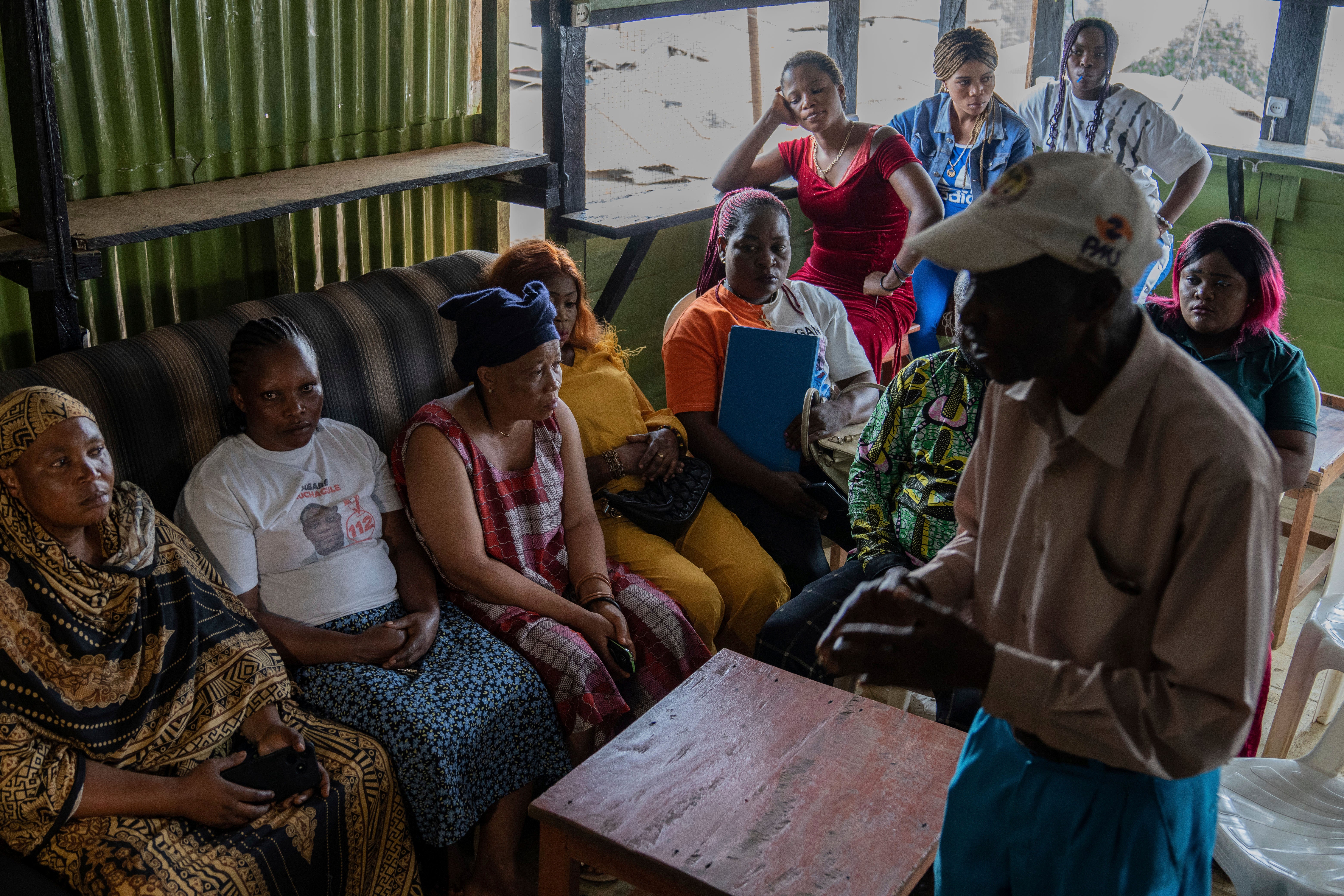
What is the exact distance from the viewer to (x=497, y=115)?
3.70m

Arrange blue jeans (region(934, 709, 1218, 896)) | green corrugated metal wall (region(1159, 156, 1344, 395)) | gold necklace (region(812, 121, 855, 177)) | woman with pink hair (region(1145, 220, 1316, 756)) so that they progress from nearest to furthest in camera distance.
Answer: blue jeans (region(934, 709, 1218, 896)) → woman with pink hair (region(1145, 220, 1316, 756)) → gold necklace (region(812, 121, 855, 177)) → green corrugated metal wall (region(1159, 156, 1344, 395))

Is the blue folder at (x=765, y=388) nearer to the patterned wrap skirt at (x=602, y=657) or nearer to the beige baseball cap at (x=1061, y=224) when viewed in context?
the patterned wrap skirt at (x=602, y=657)

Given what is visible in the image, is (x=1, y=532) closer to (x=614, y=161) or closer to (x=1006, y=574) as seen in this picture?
(x=1006, y=574)

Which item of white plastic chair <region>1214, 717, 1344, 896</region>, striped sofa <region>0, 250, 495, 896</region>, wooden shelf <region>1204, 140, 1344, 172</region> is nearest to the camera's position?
white plastic chair <region>1214, 717, 1344, 896</region>

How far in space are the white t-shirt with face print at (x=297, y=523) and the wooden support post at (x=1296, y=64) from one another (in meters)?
4.99

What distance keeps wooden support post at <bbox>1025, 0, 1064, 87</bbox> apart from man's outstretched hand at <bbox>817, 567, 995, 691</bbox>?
228 inches

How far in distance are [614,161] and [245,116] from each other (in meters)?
1.53

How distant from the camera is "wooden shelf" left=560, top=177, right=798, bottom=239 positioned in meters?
3.86

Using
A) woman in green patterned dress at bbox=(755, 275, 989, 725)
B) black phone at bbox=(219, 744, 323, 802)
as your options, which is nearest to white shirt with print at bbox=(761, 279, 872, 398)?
woman in green patterned dress at bbox=(755, 275, 989, 725)

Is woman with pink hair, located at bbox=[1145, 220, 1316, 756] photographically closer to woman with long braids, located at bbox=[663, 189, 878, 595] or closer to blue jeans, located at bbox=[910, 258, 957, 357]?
woman with long braids, located at bbox=[663, 189, 878, 595]

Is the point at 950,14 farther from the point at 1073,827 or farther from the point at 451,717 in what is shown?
the point at 1073,827

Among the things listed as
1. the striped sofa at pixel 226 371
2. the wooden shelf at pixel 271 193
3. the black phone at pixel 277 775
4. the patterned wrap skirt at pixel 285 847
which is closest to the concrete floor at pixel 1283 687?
the patterned wrap skirt at pixel 285 847

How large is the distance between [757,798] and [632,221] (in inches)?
96.3

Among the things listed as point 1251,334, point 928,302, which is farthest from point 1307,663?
point 928,302
